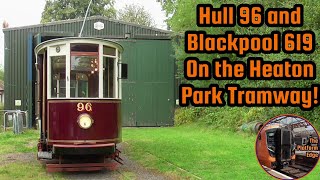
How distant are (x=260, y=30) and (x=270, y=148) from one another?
13.7m

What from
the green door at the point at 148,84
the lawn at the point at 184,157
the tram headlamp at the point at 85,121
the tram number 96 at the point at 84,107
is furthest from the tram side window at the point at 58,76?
the green door at the point at 148,84

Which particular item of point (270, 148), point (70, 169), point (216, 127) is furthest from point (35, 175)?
point (216, 127)

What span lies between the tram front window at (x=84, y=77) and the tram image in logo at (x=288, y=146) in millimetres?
5706

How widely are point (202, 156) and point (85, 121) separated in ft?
11.5

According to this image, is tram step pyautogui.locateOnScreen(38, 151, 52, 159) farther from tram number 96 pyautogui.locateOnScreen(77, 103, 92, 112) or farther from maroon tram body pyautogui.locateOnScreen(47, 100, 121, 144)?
tram number 96 pyautogui.locateOnScreen(77, 103, 92, 112)

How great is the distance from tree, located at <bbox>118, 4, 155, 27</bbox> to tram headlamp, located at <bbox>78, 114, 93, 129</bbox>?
48.4 meters

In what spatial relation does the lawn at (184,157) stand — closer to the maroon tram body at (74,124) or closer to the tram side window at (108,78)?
the maroon tram body at (74,124)

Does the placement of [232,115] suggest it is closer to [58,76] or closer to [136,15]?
[58,76]

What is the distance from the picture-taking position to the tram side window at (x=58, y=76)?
9406mm

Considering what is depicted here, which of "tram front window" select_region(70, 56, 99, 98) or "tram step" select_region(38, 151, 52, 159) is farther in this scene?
"tram step" select_region(38, 151, 52, 159)

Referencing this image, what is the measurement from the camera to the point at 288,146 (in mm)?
3975

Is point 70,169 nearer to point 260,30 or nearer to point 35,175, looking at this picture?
point 35,175

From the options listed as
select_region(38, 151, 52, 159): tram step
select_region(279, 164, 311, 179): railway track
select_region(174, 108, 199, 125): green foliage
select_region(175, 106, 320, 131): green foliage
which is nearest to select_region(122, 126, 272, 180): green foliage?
select_region(175, 106, 320, 131): green foliage

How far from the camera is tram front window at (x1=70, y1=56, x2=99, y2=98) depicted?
9.33 meters
